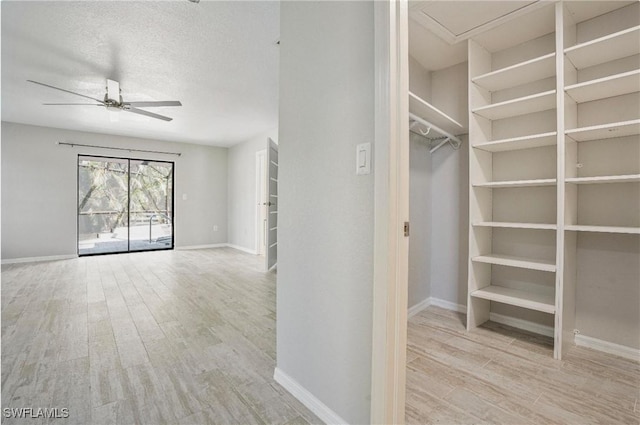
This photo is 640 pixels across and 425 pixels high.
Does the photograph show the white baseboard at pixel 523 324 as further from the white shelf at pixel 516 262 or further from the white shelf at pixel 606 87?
the white shelf at pixel 606 87

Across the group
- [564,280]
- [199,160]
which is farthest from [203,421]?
[199,160]

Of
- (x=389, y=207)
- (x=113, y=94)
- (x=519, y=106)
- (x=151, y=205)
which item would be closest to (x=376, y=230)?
(x=389, y=207)

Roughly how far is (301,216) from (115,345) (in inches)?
67.5

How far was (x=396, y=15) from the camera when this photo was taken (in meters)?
1.11

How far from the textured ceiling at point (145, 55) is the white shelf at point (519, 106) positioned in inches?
68.3

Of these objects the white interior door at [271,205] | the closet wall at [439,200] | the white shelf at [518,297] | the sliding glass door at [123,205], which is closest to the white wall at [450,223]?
the closet wall at [439,200]

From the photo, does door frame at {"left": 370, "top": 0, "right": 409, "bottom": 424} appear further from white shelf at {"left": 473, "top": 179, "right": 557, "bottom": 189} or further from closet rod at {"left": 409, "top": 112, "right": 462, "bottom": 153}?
white shelf at {"left": 473, "top": 179, "right": 557, "bottom": 189}

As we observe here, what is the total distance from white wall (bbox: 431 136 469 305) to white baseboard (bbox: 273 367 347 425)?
6.26 ft

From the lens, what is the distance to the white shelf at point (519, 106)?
206 cm

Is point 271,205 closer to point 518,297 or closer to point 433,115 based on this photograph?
point 433,115

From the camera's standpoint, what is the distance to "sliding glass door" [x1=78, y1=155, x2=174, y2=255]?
5.71 meters

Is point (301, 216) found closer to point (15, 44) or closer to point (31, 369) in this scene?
point (31, 369)

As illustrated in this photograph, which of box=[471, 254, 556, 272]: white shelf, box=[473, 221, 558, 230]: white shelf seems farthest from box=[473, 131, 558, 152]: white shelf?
box=[471, 254, 556, 272]: white shelf

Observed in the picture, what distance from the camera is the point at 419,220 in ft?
9.22
